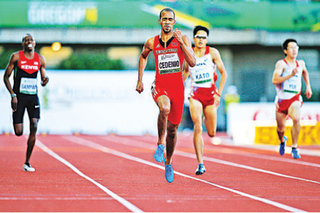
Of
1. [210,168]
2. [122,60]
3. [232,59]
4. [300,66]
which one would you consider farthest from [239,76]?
[210,168]

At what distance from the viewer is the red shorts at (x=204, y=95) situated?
1084 centimetres

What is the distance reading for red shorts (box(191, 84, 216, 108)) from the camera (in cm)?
1084

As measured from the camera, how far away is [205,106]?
10.9 metres

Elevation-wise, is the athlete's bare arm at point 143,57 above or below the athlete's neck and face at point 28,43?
below

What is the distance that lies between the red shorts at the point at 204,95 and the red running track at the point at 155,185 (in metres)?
1.12

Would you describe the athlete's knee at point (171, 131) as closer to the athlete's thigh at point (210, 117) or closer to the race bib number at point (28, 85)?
the athlete's thigh at point (210, 117)

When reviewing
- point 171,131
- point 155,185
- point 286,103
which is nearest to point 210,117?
point 171,131

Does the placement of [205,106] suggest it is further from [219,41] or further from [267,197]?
[219,41]

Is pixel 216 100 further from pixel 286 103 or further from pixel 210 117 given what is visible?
pixel 286 103

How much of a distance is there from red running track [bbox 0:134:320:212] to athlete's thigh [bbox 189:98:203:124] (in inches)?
33.2

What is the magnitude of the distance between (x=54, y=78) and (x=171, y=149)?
2002 cm

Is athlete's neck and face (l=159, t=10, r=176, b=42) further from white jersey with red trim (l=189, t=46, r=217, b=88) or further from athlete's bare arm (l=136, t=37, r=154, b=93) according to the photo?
white jersey with red trim (l=189, t=46, r=217, b=88)

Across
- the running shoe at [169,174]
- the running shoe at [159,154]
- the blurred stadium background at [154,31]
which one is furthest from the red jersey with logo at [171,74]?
the blurred stadium background at [154,31]

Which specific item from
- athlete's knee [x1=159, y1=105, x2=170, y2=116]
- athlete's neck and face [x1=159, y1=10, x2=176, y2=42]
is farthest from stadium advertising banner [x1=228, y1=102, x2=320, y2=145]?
athlete's knee [x1=159, y1=105, x2=170, y2=116]
